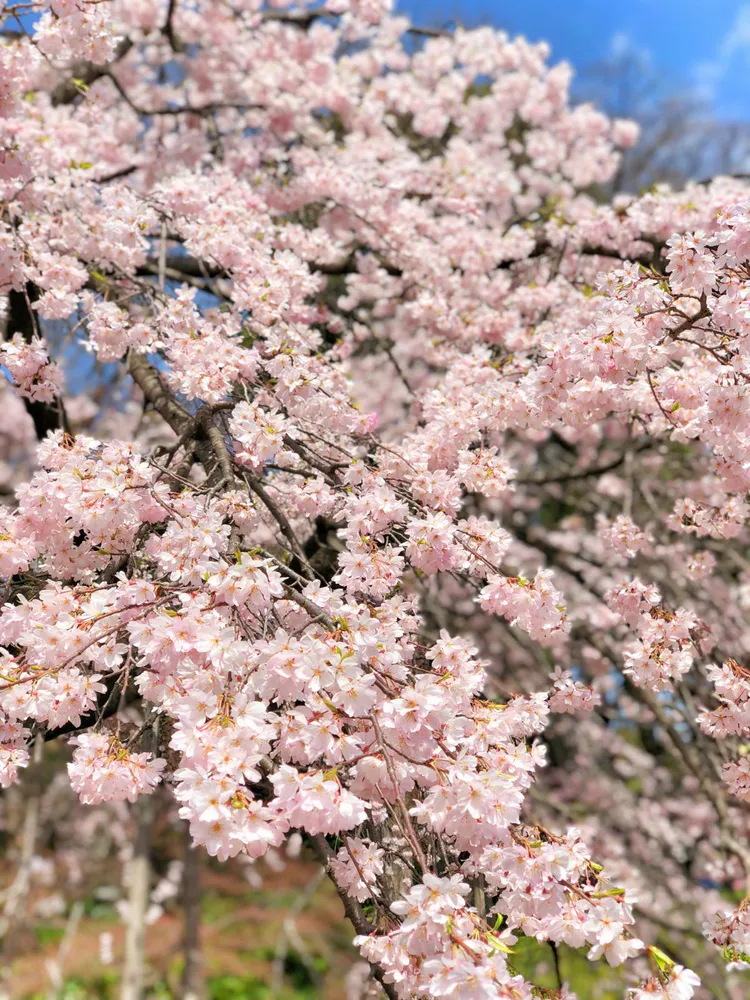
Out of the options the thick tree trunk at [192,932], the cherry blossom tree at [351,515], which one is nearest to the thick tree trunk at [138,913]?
the thick tree trunk at [192,932]

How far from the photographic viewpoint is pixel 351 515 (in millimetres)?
2256

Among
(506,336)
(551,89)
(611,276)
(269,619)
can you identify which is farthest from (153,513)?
(551,89)

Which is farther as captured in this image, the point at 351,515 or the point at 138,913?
the point at 138,913

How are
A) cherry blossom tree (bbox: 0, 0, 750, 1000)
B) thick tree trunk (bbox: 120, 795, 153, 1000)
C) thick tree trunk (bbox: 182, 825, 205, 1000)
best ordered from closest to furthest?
cherry blossom tree (bbox: 0, 0, 750, 1000)
thick tree trunk (bbox: 120, 795, 153, 1000)
thick tree trunk (bbox: 182, 825, 205, 1000)

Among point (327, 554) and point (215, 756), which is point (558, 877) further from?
point (327, 554)

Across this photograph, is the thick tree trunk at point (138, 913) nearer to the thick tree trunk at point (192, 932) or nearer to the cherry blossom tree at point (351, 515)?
the thick tree trunk at point (192, 932)

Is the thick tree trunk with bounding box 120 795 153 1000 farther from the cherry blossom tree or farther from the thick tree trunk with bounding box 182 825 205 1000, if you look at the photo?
the cherry blossom tree

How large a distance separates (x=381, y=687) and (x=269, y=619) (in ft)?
1.33

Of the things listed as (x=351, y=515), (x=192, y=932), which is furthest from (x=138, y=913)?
(x=351, y=515)

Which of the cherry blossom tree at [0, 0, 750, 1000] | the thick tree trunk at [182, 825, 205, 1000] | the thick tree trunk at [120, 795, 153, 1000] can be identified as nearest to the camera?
the cherry blossom tree at [0, 0, 750, 1000]

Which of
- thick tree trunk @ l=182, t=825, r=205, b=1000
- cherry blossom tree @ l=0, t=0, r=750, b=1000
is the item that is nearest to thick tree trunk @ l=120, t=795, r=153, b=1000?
thick tree trunk @ l=182, t=825, r=205, b=1000

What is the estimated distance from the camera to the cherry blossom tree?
5.57 feet

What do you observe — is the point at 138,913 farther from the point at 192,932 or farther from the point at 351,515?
the point at 351,515

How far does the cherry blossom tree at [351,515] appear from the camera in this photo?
1699 millimetres
